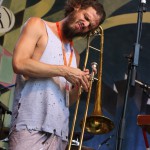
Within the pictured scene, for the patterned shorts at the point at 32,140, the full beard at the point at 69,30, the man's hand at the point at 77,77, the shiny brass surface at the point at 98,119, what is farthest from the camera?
the shiny brass surface at the point at 98,119

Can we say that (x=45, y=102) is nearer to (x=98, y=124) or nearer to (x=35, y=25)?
(x=35, y=25)

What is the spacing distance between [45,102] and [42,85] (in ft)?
0.31

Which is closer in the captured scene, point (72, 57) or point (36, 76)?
point (36, 76)

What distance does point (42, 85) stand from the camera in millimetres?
1931

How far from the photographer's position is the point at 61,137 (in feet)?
6.31

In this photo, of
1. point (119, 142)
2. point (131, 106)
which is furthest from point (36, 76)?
point (131, 106)

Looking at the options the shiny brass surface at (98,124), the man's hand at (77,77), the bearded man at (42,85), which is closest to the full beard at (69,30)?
the bearded man at (42,85)

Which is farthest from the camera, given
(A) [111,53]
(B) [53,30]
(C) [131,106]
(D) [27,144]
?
(A) [111,53]

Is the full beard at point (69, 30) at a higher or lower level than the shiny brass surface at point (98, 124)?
higher

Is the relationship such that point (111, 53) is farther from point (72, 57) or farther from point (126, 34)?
point (72, 57)

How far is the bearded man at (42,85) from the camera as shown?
184 cm

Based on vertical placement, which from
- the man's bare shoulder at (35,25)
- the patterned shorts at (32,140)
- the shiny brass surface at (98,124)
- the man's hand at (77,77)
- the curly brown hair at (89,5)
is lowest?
the patterned shorts at (32,140)

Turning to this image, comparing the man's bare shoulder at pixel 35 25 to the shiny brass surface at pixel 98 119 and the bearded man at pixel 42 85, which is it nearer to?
the bearded man at pixel 42 85

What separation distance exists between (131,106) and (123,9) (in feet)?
4.63
